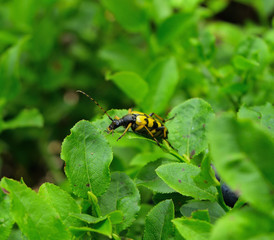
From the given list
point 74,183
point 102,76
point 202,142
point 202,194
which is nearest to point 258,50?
point 202,142

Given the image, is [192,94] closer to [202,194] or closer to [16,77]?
[16,77]

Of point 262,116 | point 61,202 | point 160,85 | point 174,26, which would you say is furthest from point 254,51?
point 61,202

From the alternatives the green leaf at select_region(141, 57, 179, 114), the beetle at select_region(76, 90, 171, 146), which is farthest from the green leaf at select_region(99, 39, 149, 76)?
the beetle at select_region(76, 90, 171, 146)

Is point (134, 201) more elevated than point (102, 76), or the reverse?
point (134, 201)

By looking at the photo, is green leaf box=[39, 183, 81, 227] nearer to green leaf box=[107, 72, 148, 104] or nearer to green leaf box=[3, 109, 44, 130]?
green leaf box=[107, 72, 148, 104]

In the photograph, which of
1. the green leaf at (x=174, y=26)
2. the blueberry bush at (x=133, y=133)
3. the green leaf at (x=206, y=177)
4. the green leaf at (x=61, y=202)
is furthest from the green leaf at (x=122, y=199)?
the green leaf at (x=174, y=26)

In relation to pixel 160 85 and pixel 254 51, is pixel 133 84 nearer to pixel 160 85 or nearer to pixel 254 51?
pixel 160 85

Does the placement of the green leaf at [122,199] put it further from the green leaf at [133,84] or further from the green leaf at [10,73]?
the green leaf at [10,73]
